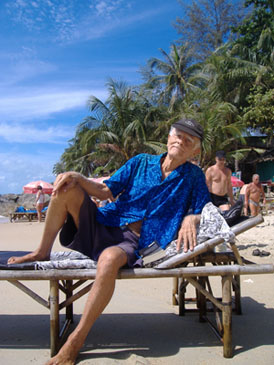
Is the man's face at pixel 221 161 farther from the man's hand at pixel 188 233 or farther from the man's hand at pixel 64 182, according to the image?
the man's hand at pixel 64 182

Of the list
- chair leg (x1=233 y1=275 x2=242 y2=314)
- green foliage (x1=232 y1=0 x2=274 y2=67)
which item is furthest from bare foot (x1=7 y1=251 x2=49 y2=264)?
green foliage (x1=232 y1=0 x2=274 y2=67)

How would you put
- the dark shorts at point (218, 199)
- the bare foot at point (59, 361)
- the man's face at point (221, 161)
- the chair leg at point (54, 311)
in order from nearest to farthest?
the bare foot at point (59, 361)
the chair leg at point (54, 311)
the dark shorts at point (218, 199)
the man's face at point (221, 161)

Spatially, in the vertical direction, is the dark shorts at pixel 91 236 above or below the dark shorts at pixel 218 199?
below

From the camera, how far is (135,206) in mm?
3004

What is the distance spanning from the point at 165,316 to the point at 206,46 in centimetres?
2944

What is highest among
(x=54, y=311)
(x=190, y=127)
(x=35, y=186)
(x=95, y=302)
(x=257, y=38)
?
(x=257, y=38)

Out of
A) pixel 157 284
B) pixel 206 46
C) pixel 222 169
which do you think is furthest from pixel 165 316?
pixel 206 46

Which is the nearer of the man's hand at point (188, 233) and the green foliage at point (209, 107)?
the man's hand at point (188, 233)

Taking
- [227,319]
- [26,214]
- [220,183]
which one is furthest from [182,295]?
[26,214]

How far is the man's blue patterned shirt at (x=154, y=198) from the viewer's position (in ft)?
9.51

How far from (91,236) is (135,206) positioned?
0.44 meters

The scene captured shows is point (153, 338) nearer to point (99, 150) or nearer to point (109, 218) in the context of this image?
point (109, 218)

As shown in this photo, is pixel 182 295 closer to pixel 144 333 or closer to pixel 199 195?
pixel 144 333

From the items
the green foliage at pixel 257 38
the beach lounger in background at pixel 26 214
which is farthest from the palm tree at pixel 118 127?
the green foliage at pixel 257 38
